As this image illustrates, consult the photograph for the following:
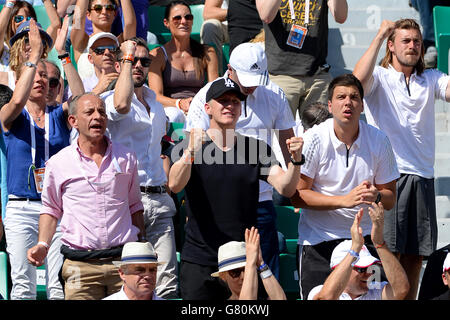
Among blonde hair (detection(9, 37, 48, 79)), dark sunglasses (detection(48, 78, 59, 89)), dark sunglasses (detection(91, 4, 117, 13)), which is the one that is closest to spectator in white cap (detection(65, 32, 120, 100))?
dark sunglasses (detection(48, 78, 59, 89))

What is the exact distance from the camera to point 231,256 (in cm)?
533

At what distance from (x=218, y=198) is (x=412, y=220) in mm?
1641

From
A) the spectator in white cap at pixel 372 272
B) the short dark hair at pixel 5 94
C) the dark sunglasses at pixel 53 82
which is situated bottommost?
the spectator in white cap at pixel 372 272

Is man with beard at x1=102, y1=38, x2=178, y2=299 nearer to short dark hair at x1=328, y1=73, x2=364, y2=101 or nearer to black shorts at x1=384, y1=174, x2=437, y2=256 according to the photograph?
short dark hair at x1=328, y1=73, x2=364, y2=101

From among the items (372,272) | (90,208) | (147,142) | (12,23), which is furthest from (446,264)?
(12,23)

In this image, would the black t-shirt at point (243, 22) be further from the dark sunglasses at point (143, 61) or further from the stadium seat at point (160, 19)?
the dark sunglasses at point (143, 61)

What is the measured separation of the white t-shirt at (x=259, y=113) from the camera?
6.31m

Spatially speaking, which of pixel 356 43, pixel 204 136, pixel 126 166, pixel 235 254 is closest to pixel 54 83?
pixel 126 166

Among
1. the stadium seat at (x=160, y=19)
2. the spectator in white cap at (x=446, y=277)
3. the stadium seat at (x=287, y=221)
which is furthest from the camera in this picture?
the stadium seat at (x=160, y=19)

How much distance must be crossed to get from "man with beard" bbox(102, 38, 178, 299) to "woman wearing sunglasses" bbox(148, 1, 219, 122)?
52.4 inches

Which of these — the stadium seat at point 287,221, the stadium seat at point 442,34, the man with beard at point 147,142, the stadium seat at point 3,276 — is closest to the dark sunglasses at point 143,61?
the man with beard at point 147,142

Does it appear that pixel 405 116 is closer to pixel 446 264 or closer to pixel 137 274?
pixel 446 264
